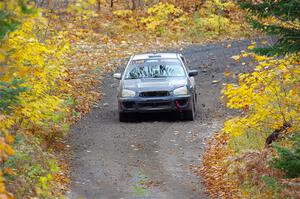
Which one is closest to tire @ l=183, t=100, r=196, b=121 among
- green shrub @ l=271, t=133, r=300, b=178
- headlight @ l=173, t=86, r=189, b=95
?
headlight @ l=173, t=86, r=189, b=95

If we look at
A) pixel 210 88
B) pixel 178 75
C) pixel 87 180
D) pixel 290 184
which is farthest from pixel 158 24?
pixel 290 184

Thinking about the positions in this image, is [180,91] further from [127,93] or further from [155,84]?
[127,93]

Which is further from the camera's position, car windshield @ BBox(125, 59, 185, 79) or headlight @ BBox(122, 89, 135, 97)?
car windshield @ BBox(125, 59, 185, 79)

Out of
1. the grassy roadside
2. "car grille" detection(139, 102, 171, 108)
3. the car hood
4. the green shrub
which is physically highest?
the green shrub

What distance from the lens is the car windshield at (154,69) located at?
18.3 metres

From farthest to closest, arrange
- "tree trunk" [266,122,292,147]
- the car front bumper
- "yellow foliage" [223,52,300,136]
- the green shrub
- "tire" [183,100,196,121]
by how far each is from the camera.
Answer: "tire" [183,100,196,121], the car front bumper, "tree trunk" [266,122,292,147], "yellow foliage" [223,52,300,136], the green shrub

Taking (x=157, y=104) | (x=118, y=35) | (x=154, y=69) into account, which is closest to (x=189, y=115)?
(x=157, y=104)

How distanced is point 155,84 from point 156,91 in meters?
0.26

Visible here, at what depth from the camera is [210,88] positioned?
23.6 meters

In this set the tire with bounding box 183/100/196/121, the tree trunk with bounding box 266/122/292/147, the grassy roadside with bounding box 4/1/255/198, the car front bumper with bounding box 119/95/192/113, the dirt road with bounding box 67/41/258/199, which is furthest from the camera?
the grassy roadside with bounding box 4/1/255/198

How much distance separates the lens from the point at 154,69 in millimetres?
18516

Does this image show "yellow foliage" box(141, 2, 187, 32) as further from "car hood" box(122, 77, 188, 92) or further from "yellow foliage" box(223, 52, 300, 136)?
"yellow foliage" box(223, 52, 300, 136)

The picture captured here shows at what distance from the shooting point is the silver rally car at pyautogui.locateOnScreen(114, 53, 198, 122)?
57.6ft

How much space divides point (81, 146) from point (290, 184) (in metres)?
7.30
